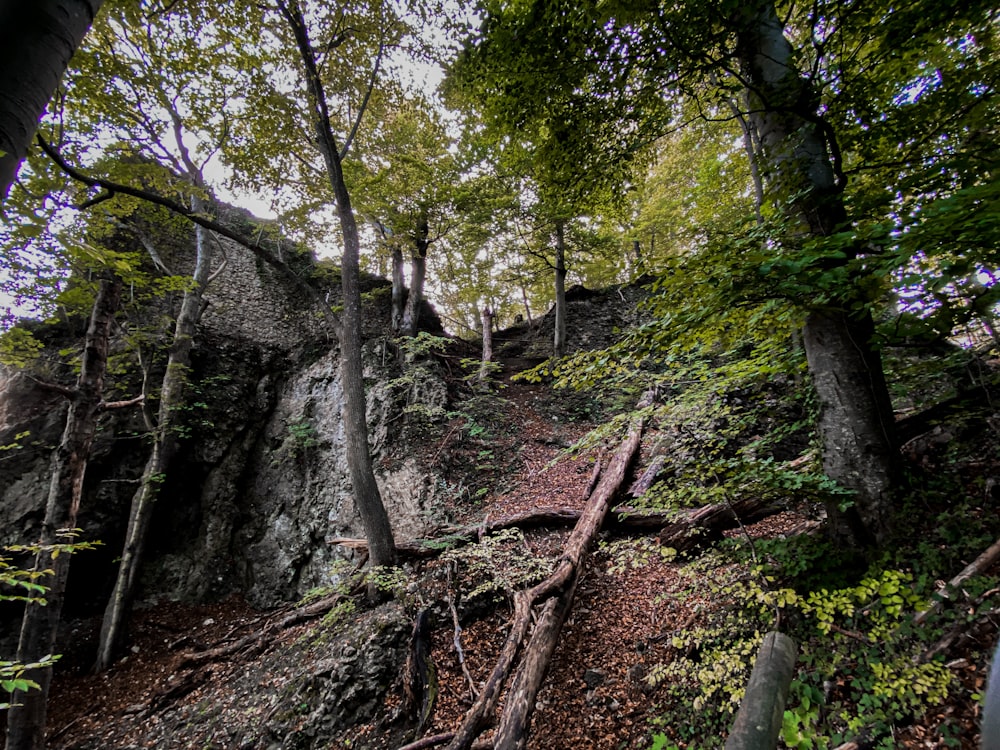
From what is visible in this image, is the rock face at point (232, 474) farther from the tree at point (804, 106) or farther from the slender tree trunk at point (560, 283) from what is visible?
the tree at point (804, 106)

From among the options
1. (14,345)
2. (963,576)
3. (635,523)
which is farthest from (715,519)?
(14,345)

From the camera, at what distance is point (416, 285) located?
442 inches

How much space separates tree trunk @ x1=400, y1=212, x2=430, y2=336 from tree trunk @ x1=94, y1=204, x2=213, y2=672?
15.8 ft

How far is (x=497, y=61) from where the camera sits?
10.9ft

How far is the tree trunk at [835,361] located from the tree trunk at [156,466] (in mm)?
8444

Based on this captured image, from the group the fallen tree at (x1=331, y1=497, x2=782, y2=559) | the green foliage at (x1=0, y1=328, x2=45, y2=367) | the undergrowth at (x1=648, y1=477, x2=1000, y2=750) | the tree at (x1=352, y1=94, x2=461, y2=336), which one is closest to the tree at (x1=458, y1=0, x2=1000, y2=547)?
the undergrowth at (x1=648, y1=477, x2=1000, y2=750)

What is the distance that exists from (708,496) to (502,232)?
29.3ft

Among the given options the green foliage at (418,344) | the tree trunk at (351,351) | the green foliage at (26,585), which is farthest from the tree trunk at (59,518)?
the green foliage at (418,344)

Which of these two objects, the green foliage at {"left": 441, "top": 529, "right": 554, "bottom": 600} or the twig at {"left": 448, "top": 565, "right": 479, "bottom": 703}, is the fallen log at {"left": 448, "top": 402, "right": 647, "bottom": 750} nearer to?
the green foliage at {"left": 441, "top": 529, "right": 554, "bottom": 600}

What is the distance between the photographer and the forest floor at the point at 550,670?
314 cm

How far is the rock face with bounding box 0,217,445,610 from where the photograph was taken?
7.45m

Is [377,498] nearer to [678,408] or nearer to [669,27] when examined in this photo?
[678,408]

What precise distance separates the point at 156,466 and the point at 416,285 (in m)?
7.24

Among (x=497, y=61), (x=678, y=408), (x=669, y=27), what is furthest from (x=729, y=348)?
(x=497, y=61)
